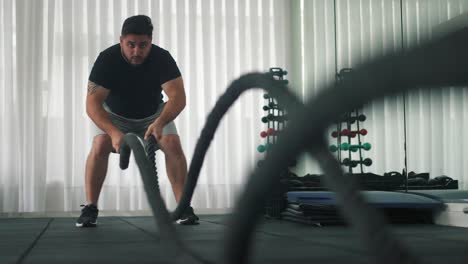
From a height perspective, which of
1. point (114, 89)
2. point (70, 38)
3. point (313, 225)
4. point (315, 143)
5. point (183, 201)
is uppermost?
point (70, 38)

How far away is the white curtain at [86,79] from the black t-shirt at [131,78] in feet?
5.82

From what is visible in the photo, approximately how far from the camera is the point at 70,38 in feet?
16.8

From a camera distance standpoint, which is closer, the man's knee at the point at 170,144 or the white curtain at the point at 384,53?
the white curtain at the point at 384,53

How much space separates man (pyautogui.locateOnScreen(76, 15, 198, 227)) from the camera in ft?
10.3

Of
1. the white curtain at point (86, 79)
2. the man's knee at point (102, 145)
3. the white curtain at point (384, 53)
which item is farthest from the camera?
the white curtain at point (86, 79)

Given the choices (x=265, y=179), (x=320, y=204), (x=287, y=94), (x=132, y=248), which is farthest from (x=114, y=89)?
(x=265, y=179)

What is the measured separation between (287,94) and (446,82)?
0.48 meters

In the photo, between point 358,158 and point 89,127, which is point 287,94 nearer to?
point 358,158

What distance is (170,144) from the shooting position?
3254mm

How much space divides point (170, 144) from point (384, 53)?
2.87 m

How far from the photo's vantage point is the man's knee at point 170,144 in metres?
3.25

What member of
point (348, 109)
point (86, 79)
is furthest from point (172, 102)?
point (348, 109)

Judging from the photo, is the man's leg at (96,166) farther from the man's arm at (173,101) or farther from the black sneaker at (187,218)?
the black sneaker at (187,218)

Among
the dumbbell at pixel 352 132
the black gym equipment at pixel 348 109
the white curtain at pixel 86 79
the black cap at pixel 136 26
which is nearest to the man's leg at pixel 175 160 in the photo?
the black cap at pixel 136 26
